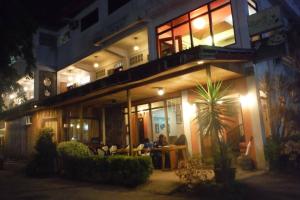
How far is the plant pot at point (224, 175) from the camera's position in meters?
7.13

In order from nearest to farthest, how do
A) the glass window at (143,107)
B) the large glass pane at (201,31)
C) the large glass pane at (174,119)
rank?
the large glass pane at (201,31)
the large glass pane at (174,119)
the glass window at (143,107)

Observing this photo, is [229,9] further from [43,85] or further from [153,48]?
[43,85]

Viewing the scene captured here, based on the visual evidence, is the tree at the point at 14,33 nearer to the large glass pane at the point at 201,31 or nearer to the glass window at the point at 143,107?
the large glass pane at the point at 201,31

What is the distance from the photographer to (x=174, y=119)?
13.7 meters

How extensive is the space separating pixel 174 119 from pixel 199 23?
475 centimetres

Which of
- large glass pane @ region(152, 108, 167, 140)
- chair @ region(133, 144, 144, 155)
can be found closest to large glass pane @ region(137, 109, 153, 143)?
large glass pane @ region(152, 108, 167, 140)

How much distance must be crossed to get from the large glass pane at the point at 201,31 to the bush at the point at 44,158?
8605 mm

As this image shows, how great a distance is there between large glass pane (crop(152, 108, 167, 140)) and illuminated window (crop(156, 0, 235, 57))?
3067mm

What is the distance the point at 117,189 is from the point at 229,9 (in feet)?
27.8

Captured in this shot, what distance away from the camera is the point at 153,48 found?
46.3 feet

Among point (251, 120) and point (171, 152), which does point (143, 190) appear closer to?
point (171, 152)

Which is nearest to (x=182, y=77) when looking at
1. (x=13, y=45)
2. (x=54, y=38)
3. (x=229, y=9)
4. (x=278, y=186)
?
(x=229, y=9)

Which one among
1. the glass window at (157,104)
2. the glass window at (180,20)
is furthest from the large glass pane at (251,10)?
the glass window at (157,104)

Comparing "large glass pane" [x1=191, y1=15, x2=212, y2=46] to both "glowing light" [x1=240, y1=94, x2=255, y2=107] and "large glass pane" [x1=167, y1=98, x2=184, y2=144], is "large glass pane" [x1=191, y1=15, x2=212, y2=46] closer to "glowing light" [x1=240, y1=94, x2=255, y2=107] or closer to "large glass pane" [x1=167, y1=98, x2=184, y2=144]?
"large glass pane" [x1=167, y1=98, x2=184, y2=144]
